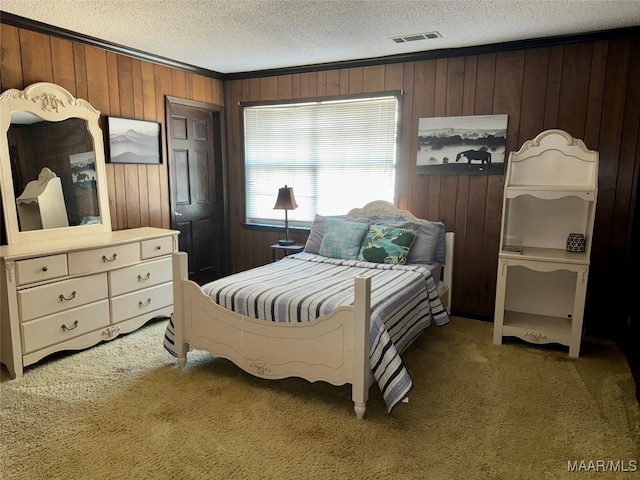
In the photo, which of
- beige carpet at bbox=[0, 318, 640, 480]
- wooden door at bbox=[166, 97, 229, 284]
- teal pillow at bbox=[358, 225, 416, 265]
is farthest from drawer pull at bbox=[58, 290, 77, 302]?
teal pillow at bbox=[358, 225, 416, 265]

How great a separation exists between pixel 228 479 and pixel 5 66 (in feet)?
10.0

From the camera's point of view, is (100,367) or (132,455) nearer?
(132,455)

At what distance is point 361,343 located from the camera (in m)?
2.33

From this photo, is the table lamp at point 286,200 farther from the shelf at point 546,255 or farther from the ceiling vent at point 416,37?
the shelf at point 546,255

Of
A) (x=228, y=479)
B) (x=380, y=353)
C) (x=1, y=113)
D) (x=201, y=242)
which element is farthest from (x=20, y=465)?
(x=201, y=242)

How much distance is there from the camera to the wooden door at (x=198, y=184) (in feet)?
14.8

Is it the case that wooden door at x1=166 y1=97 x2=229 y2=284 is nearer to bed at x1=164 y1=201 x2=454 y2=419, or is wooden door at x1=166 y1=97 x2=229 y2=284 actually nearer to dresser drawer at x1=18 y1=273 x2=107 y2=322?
dresser drawer at x1=18 y1=273 x2=107 y2=322

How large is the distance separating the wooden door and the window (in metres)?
0.36

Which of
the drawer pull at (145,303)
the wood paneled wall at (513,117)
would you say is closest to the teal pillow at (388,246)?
the wood paneled wall at (513,117)

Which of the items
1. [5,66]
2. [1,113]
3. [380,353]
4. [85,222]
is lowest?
[380,353]

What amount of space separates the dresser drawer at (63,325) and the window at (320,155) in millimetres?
2123

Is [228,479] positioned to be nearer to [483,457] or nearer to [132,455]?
[132,455]

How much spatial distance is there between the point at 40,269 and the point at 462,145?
3359mm

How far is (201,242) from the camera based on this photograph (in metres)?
4.93
